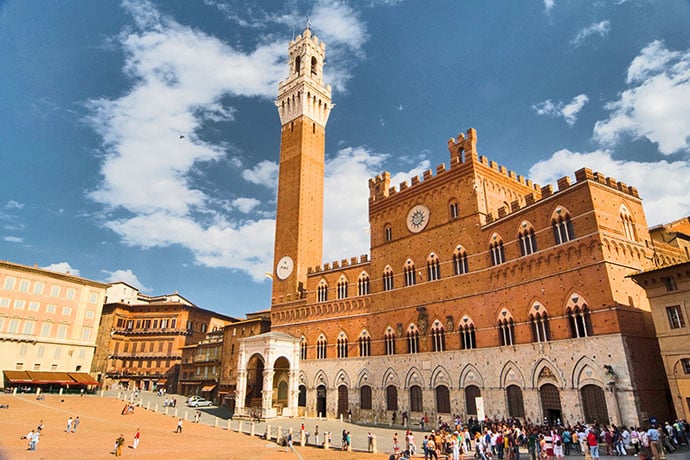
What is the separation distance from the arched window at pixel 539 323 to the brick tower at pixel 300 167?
2374cm

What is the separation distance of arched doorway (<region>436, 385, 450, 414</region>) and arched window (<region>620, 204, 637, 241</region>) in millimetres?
15028

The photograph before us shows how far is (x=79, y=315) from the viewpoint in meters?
50.0

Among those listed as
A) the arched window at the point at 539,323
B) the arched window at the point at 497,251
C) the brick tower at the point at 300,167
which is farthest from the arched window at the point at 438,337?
the brick tower at the point at 300,167

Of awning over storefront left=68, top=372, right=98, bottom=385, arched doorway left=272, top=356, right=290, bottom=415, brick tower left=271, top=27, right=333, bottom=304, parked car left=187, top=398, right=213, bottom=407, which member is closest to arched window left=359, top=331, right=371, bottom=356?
arched doorway left=272, top=356, right=290, bottom=415

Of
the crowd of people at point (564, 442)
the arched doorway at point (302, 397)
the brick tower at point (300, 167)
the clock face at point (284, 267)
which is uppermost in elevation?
the brick tower at point (300, 167)

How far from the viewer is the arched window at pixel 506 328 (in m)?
26.8

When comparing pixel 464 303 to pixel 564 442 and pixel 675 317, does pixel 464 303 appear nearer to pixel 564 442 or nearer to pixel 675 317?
pixel 564 442

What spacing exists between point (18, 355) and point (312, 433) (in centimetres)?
3429

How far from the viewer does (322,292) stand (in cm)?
4172

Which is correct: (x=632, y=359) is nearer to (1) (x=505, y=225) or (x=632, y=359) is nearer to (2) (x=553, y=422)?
(2) (x=553, y=422)

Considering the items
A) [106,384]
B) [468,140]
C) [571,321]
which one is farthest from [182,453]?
[106,384]

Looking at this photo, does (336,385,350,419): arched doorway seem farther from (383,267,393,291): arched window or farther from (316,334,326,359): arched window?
(383,267,393,291): arched window

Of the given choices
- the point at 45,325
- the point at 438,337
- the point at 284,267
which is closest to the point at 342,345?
the point at 438,337

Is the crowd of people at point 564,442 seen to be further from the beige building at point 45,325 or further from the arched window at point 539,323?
the beige building at point 45,325
